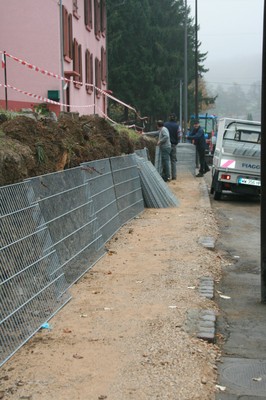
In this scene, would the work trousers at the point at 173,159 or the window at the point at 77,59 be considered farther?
the window at the point at 77,59

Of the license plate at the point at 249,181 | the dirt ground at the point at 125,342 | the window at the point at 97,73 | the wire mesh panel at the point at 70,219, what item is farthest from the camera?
→ the window at the point at 97,73

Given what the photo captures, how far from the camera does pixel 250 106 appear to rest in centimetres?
18138

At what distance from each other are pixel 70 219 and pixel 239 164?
31.4 feet

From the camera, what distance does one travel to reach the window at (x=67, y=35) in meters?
23.5

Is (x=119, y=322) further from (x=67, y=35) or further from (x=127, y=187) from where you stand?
(x=67, y=35)

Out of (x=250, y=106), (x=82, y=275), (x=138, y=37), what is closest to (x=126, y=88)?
(x=138, y=37)

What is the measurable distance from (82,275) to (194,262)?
66.2 inches

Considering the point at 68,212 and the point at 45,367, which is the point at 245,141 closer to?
the point at 68,212

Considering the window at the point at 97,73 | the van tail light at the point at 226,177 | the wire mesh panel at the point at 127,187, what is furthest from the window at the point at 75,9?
the wire mesh panel at the point at 127,187

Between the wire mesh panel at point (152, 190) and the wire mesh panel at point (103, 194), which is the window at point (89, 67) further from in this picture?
the wire mesh panel at point (103, 194)

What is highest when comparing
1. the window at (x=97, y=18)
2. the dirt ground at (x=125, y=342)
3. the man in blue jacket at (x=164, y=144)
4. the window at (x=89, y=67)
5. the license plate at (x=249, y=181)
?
the window at (x=97, y=18)

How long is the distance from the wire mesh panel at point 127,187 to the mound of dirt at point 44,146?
0.34 meters

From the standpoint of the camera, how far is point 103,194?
9.06 metres

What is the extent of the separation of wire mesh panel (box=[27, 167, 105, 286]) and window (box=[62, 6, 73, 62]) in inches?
658
